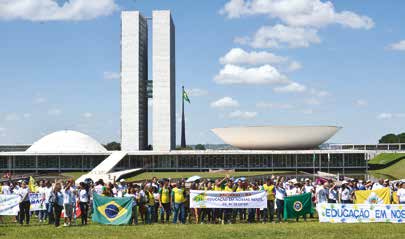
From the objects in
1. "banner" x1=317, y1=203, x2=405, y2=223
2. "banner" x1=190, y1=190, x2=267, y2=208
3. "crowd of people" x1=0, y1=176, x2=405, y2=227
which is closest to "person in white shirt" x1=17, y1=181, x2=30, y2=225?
"crowd of people" x1=0, y1=176, x2=405, y2=227

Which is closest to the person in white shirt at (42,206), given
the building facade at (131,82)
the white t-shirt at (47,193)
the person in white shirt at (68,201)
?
the white t-shirt at (47,193)

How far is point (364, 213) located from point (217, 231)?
506cm

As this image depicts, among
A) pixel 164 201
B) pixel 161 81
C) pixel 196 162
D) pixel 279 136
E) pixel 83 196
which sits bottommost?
pixel 196 162

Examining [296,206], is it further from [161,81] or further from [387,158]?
[387,158]

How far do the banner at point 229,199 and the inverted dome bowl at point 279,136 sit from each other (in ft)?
162

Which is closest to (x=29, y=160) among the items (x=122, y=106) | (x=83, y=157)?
(x=83, y=157)

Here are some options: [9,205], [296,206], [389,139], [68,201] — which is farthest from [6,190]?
[389,139]

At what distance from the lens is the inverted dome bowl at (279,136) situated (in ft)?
222

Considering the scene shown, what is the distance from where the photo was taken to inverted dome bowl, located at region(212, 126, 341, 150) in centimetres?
6775

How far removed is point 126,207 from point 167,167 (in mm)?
53443

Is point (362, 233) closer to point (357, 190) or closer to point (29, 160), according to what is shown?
point (357, 190)

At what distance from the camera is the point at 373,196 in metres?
19.8

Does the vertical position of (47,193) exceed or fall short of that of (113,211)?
it exceeds it

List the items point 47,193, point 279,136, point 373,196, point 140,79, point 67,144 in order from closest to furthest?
point 47,193, point 373,196, point 279,136, point 67,144, point 140,79
